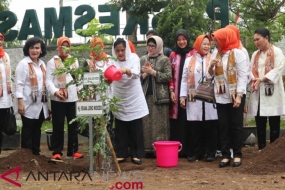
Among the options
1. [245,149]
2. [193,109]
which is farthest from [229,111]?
[245,149]

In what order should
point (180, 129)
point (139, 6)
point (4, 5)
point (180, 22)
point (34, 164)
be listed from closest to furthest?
point (34, 164) < point (180, 129) < point (180, 22) < point (139, 6) < point (4, 5)

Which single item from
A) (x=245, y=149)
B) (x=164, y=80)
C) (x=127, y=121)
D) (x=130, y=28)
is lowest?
(x=245, y=149)

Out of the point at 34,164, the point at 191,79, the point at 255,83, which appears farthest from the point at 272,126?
the point at 34,164

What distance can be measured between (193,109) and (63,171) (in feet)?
6.46

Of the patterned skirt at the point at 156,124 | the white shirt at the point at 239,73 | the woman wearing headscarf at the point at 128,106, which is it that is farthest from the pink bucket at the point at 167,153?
the patterned skirt at the point at 156,124

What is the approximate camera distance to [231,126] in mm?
7238

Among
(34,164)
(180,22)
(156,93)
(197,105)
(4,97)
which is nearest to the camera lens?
(34,164)

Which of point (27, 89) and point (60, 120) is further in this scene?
point (60, 120)

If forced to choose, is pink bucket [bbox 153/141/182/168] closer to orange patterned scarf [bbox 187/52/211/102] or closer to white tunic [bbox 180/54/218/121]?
white tunic [bbox 180/54/218/121]

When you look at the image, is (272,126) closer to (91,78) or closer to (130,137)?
(130,137)

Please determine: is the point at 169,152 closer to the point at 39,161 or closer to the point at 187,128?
the point at 187,128

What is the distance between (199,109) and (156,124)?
28.8 inches

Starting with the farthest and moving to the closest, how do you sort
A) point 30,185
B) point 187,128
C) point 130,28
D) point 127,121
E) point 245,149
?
point 130,28, point 245,149, point 187,128, point 127,121, point 30,185

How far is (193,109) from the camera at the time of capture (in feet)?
26.0
